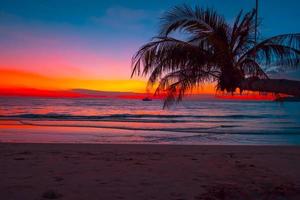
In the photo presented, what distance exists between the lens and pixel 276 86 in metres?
5.32

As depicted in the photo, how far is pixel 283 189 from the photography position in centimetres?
725

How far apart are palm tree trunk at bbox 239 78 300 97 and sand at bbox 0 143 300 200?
2105 mm

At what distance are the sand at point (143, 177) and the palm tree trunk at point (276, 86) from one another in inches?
82.9

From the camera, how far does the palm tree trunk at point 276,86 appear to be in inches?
198

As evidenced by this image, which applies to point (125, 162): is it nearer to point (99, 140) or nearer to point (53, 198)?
point (53, 198)

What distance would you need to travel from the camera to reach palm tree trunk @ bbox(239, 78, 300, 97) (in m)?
5.03

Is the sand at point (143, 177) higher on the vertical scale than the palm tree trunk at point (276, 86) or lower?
lower

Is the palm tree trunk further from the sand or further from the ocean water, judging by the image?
the ocean water

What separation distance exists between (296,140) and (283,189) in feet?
50.3

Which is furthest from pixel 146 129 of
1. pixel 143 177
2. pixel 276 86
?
pixel 276 86

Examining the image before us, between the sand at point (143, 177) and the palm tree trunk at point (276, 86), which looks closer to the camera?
the palm tree trunk at point (276, 86)

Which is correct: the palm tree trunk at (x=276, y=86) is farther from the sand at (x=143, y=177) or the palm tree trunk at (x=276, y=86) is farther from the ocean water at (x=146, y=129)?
the ocean water at (x=146, y=129)

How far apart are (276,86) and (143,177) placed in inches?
153

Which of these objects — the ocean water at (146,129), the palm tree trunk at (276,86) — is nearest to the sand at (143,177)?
the ocean water at (146,129)
